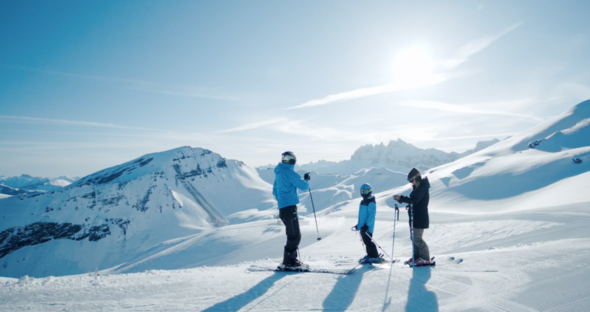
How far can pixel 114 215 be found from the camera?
135 meters

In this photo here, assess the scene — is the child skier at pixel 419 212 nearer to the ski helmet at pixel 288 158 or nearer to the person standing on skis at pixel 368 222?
the person standing on skis at pixel 368 222

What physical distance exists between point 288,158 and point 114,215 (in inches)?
6183

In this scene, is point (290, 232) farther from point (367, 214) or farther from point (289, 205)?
point (367, 214)

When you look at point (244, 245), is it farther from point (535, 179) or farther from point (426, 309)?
point (535, 179)

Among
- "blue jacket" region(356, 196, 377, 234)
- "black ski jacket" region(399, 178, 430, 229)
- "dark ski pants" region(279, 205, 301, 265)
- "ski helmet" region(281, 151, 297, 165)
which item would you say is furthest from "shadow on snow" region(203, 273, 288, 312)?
"black ski jacket" region(399, 178, 430, 229)

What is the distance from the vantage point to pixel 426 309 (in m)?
4.18

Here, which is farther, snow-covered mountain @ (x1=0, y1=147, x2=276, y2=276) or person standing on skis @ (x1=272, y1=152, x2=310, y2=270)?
snow-covered mountain @ (x1=0, y1=147, x2=276, y2=276)

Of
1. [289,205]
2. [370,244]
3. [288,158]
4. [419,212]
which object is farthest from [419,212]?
[288,158]

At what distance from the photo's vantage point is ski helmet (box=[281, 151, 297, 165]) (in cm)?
769

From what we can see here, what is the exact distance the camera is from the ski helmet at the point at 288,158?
769cm

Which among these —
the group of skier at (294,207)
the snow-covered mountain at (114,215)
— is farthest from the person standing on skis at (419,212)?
the snow-covered mountain at (114,215)

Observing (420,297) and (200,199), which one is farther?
(200,199)

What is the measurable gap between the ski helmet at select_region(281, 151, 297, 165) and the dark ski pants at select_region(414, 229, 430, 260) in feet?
12.3

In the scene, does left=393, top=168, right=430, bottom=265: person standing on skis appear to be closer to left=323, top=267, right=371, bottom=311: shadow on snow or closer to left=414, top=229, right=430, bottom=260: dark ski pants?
left=414, top=229, right=430, bottom=260: dark ski pants
